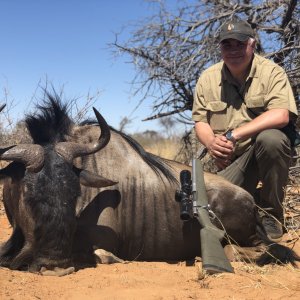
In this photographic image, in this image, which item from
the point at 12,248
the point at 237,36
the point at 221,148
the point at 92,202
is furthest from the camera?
the point at 237,36

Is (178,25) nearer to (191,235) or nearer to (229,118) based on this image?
(229,118)

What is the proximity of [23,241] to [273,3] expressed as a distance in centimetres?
565

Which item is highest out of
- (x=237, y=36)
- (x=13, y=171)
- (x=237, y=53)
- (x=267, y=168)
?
(x=237, y=36)

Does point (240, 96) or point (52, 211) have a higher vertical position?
point (240, 96)

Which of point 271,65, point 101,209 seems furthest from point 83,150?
point 271,65

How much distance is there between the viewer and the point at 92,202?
402 centimetres

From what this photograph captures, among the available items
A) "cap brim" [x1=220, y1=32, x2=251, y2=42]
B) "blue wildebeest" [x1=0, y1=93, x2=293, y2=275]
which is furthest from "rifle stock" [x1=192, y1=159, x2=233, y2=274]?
"cap brim" [x1=220, y1=32, x2=251, y2=42]

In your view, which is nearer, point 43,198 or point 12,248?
point 43,198

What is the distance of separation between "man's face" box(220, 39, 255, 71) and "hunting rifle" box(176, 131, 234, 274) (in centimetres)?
117

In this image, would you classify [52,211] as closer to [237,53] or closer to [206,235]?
[206,235]

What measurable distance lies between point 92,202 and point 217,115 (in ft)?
5.39

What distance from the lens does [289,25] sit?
769cm

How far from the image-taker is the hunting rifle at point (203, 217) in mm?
3313

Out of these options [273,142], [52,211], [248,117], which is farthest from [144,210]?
[248,117]
